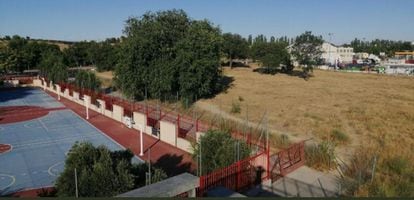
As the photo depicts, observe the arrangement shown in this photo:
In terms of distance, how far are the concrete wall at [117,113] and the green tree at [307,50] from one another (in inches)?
1599

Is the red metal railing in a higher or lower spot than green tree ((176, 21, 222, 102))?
lower

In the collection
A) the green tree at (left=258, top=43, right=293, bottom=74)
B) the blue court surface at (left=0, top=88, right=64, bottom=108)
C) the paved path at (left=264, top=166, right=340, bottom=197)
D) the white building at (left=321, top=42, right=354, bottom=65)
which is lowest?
the paved path at (left=264, top=166, right=340, bottom=197)

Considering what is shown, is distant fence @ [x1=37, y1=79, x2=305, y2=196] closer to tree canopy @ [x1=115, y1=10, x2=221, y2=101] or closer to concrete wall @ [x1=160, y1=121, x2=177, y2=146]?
concrete wall @ [x1=160, y1=121, x2=177, y2=146]

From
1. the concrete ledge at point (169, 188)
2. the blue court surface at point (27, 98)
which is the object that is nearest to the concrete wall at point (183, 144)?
the concrete ledge at point (169, 188)

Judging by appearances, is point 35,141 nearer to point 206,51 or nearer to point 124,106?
point 124,106

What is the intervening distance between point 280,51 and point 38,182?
51.5m

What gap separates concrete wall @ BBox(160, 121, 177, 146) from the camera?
2322cm

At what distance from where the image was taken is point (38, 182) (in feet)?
58.9

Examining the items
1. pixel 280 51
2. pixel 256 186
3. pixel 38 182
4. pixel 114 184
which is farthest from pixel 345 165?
pixel 280 51

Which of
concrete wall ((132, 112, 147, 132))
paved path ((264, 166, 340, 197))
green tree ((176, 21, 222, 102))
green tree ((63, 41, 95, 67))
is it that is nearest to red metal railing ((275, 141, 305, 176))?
paved path ((264, 166, 340, 197))

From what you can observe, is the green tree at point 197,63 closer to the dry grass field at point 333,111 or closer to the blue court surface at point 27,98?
the dry grass field at point 333,111

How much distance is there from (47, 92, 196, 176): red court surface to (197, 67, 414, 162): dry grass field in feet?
22.6

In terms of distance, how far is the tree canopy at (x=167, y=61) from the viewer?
119 feet

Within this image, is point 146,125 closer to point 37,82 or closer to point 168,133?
point 168,133
